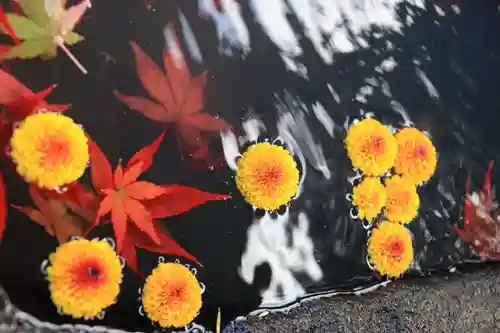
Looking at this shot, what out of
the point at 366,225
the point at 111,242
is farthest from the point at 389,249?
the point at 111,242

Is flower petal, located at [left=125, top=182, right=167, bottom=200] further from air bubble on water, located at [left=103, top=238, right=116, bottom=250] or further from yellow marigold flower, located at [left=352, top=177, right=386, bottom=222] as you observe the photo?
yellow marigold flower, located at [left=352, top=177, right=386, bottom=222]

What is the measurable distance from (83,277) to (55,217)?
11cm

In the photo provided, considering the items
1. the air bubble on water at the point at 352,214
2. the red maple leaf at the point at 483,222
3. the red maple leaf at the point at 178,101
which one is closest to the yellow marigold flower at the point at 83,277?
the red maple leaf at the point at 178,101

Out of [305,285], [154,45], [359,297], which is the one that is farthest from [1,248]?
[359,297]

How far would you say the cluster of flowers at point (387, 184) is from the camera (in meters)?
1.28

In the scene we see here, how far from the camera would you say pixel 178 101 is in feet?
3.63

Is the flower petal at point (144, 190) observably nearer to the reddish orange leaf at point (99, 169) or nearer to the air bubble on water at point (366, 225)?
the reddish orange leaf at point (99, 169)

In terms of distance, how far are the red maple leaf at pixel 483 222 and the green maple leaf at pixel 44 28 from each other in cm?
95

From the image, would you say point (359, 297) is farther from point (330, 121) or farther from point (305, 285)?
point (330, 121)

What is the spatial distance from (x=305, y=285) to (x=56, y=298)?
485 mm

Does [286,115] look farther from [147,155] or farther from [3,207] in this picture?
[3,207]

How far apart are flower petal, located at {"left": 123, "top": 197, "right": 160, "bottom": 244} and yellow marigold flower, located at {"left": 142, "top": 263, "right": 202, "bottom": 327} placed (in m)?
0.06

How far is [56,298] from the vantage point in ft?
3.25

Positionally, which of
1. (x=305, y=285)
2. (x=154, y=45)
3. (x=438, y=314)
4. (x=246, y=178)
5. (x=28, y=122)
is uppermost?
(x=154, y=45)
